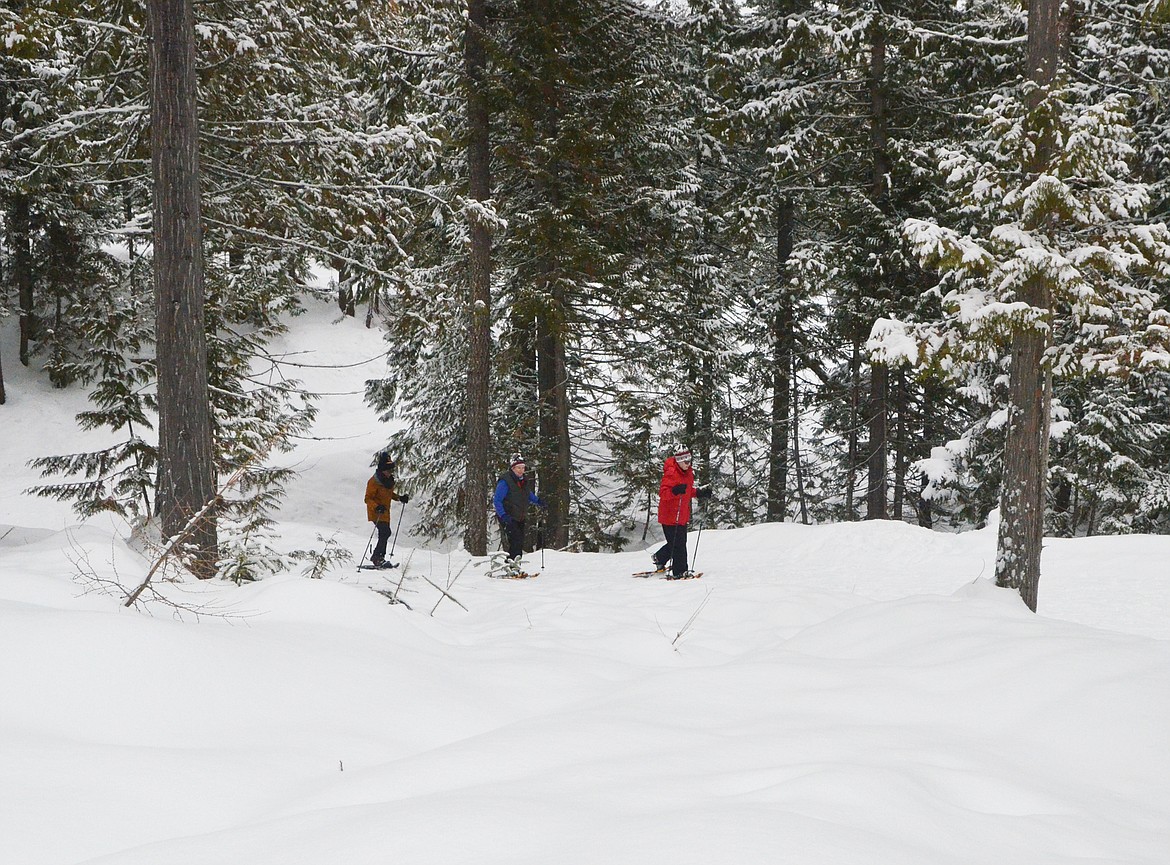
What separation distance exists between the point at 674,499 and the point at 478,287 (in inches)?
189

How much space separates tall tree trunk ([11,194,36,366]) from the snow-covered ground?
2103 centimetres

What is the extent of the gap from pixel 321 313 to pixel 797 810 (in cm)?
3802

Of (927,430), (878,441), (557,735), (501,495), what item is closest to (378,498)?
(501,495)

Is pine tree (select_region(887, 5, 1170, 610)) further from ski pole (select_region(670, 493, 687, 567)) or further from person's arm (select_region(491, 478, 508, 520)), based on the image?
person's arm (select_region(491, 478, 508, 520))

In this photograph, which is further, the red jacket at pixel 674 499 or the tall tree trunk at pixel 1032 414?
the red jacket at pixel 674 499

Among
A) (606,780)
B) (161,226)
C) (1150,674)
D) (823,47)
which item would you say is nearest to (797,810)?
Answer: (606,780)

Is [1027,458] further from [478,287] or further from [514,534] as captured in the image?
[478,287]

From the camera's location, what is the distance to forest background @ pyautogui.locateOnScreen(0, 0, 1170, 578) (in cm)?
768

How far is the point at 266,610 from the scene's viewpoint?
4.84 metres

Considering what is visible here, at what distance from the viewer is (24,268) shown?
81.3 feet

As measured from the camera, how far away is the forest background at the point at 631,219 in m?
7.68

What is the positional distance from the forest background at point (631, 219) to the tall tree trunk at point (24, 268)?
6.58m

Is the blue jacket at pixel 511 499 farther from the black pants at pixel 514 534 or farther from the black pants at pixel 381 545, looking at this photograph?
the black pants at pixel 381 545

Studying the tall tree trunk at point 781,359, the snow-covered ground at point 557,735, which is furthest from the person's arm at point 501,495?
the tall tree trunk at point 781,359
